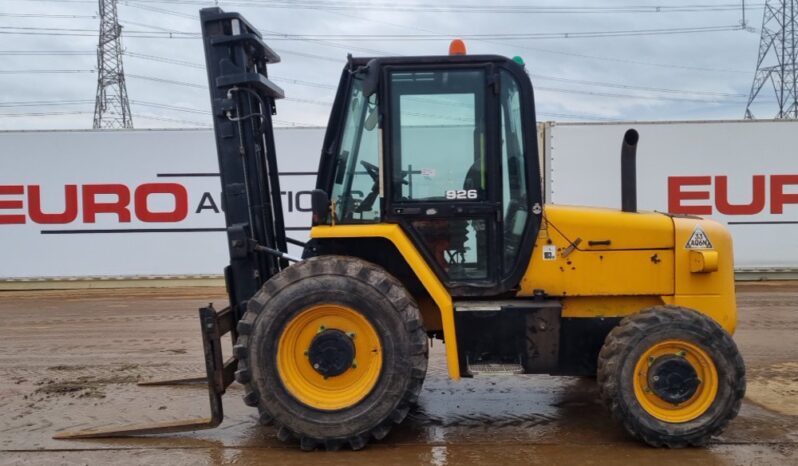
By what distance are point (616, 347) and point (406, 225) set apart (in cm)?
152

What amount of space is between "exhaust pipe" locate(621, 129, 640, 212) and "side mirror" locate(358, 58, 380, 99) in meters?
1.68

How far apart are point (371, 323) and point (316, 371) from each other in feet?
1.59

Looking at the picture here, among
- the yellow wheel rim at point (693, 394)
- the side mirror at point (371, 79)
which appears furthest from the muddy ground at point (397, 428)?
the side mirror at point (371, 79)

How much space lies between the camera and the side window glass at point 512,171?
14.6 ft

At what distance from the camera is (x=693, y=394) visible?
4.29m

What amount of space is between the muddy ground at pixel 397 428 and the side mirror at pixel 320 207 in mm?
1472

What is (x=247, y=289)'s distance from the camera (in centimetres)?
484

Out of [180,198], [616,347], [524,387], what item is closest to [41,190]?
[180,198]

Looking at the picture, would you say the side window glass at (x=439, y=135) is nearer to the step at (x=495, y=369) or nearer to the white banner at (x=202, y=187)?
the step at (x=495, y=369)

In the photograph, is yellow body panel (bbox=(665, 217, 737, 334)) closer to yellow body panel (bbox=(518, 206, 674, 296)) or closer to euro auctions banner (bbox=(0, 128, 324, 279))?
yellow body panel (bbox=(518, 206, 674, 296))

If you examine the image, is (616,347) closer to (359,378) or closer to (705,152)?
(359,378)

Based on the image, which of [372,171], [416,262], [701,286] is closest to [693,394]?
[701,286]

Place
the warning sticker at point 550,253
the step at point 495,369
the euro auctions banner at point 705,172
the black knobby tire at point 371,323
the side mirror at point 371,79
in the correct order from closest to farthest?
the black knobby tire at point 371,323, the side mirror at point 371,79, the step at point 495,369, the warning sticker at point 550,253, the euro auctions banner at point 705,172

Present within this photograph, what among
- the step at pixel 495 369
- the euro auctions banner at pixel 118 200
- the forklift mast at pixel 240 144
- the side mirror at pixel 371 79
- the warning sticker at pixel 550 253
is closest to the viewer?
the side mirror at pixel 371 79
